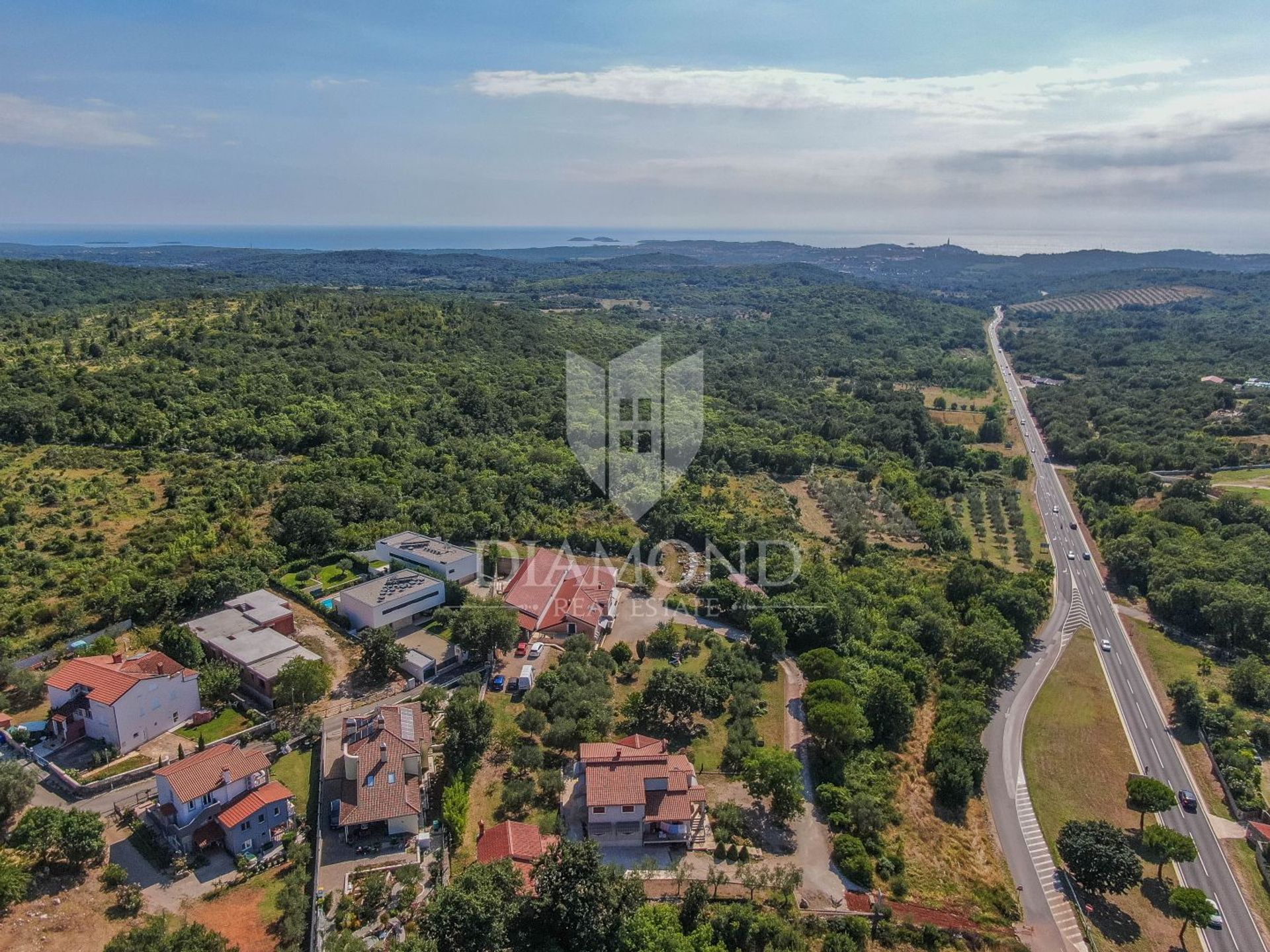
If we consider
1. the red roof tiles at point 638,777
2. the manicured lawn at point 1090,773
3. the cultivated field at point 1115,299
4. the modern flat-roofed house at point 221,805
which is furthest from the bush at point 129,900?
the cultivated field at point 1115,299

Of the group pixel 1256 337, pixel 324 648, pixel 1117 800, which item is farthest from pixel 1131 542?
pixel 1256 337

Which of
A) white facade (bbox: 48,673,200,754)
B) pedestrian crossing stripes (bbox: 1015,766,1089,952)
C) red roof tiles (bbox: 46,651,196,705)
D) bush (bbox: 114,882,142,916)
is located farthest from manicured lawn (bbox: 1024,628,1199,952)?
red roof tiles (bbox: 46,651,196,705)

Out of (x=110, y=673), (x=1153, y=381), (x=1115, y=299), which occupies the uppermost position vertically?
(x=1115, y=299)

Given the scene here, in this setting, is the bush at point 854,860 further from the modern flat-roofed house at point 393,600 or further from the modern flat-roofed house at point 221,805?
the modern flat-roofed house at point 393,600

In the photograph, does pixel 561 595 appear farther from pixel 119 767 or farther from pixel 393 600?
pixel 119 767

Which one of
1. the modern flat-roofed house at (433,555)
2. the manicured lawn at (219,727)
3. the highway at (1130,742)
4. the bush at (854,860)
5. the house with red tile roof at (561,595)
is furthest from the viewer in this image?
the modern flat-roofed house at (433,555)

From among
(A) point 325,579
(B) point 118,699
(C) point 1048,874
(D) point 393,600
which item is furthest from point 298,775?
(C) point 1048,874
